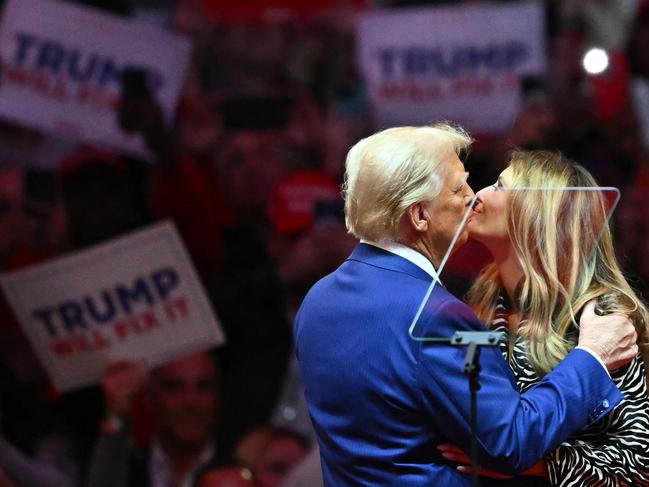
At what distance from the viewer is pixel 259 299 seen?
421 cm

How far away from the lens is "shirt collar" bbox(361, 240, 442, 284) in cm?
199

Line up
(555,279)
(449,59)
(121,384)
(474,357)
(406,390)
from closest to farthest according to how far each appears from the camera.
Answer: (474,357) → (406,390) → (555,279) → (121,384) → (449,59)

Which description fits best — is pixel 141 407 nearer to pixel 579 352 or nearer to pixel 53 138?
pixel 53 138

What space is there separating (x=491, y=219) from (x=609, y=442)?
43cm

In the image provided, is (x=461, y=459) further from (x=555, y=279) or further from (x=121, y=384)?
(x=121, y=384)

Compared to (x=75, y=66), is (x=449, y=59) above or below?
below

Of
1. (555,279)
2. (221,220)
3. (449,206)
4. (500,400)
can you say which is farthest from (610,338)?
(221,220)

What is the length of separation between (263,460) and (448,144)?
2.31 m

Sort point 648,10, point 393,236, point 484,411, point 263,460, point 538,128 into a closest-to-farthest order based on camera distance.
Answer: point 484,411
point 393,236
point 538,128
point 263,460
point 648,10

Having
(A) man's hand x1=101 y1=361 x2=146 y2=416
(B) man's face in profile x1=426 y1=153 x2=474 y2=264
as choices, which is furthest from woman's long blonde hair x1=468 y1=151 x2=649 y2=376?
(A) man's hand x1=101 y1=361 x2=146 y2=416

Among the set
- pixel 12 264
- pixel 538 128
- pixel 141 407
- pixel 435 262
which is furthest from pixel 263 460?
pixel 435 262

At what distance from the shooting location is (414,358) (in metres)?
1.91

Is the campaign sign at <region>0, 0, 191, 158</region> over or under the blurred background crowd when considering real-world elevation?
over

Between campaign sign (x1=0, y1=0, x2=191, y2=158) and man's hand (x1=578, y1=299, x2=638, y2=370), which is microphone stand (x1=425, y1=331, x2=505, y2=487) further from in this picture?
campaign sign (x1=0, y1=0, x2=191, y2=158)
